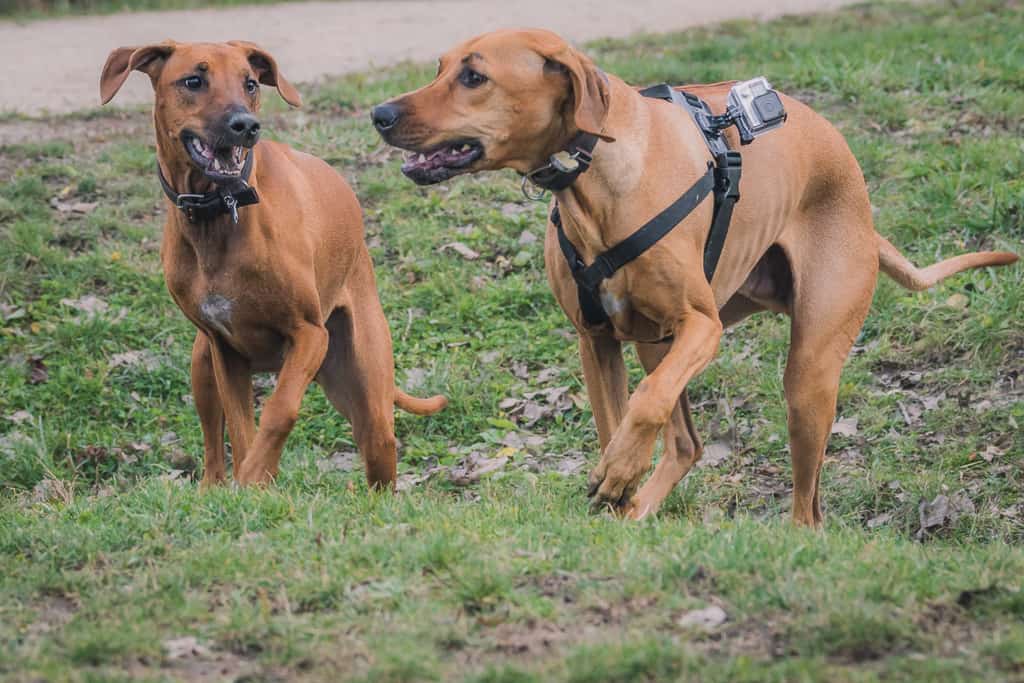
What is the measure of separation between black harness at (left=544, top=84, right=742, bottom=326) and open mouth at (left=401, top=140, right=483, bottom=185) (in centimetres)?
27

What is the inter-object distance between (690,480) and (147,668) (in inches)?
133

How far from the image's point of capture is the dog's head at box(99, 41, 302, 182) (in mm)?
5230

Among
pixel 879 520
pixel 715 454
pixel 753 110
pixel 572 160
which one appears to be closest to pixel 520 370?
pixel 715 454

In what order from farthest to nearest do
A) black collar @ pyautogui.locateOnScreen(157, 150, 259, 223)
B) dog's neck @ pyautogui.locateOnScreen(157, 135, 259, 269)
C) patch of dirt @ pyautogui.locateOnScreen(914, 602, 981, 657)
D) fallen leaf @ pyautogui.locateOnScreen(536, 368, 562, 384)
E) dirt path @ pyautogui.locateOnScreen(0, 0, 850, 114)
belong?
dirt path @ pyautogui.locateOnScreen(0, 0, 850, 114) < fallen leaf @ pyautogui.locateOnScreen(536, 368, 562, 384) < dog's neck @ pyautogui.locateOnScreen(157, 135, 259, 269) < black collar @ pyautogui.locateOnScreen(157, 150, 259, 223) < patch of dirt @ pyautogui.locateOnScreen(914, 602, 981, 657)

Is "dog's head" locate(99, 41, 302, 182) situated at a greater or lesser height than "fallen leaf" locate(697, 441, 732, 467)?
greater

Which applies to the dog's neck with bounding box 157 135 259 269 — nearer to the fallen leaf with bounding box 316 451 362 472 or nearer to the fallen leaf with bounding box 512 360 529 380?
the fallen leaf with bounding box 316 451 362 472

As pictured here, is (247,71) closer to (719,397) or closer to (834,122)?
(719,397)

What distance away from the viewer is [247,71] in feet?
18.2

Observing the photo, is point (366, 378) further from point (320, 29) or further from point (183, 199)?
point (320, 29)

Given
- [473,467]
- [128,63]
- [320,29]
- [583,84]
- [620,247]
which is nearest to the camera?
[583,84]

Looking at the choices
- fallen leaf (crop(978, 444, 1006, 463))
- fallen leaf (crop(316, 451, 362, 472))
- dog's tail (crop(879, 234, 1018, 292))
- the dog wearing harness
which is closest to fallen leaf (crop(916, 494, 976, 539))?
fallen leaf (crop(978, 444, 1006, 463))

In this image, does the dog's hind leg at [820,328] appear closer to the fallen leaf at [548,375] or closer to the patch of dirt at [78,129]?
the fallen leaf at [548,375]

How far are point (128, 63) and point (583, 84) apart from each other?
196 cm

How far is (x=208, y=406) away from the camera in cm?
609
